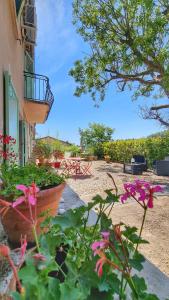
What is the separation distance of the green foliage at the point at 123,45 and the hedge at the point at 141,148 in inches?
114

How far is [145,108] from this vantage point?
1365 centimetres

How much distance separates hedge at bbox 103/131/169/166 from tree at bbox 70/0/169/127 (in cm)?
190

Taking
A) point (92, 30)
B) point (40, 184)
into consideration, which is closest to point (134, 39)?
point (92, 30)

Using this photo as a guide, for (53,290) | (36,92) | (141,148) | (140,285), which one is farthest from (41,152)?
(53,290)

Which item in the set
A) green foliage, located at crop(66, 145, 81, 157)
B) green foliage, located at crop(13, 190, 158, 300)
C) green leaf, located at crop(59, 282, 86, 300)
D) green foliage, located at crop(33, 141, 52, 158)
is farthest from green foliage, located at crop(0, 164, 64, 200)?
green foliage, located at crop(66, 145, 81, 157)

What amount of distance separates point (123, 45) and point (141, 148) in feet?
23.2

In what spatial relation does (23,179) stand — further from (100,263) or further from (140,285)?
(100,263)

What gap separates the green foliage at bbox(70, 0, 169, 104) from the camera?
398 inches

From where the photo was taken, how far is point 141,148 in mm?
16469

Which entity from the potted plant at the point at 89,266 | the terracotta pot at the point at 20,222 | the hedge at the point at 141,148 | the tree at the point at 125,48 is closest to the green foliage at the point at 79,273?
the potted plant at the point at 89,266

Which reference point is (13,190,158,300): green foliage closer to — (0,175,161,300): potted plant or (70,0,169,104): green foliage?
(0,175,161,300): potted plant

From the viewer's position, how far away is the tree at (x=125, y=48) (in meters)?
10.1

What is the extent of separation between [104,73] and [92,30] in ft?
6.74

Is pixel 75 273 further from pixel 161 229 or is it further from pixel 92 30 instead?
pixel 92 30
